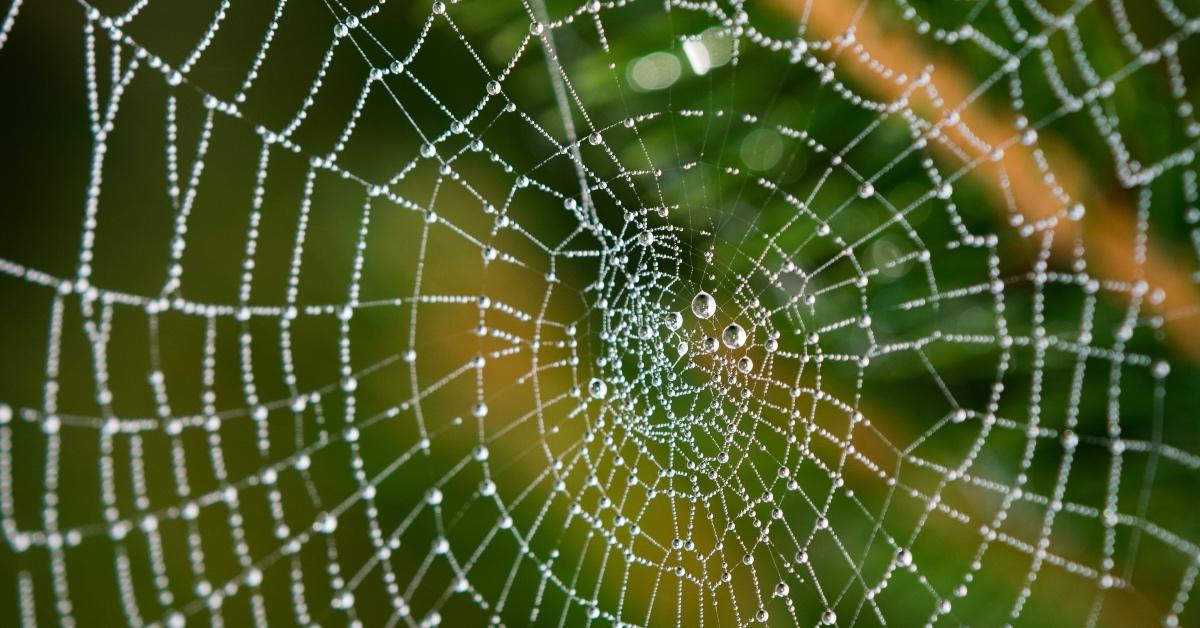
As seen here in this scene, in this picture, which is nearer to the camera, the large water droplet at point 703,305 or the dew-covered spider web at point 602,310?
the dew-covered spider web at point 602,310

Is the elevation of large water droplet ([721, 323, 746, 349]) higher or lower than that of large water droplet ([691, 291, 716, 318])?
lower

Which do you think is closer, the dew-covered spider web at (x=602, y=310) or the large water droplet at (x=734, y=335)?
the dew-covered spider web at (x=602, y=310)

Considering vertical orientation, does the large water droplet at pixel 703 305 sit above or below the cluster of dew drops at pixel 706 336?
above

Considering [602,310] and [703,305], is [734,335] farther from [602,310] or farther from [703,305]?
[602,310]

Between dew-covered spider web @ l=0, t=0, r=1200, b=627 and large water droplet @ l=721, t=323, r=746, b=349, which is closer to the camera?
dew-covered spider web @ l=0, t=0, r=1200, b=627

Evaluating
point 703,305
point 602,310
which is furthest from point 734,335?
point 602,310
